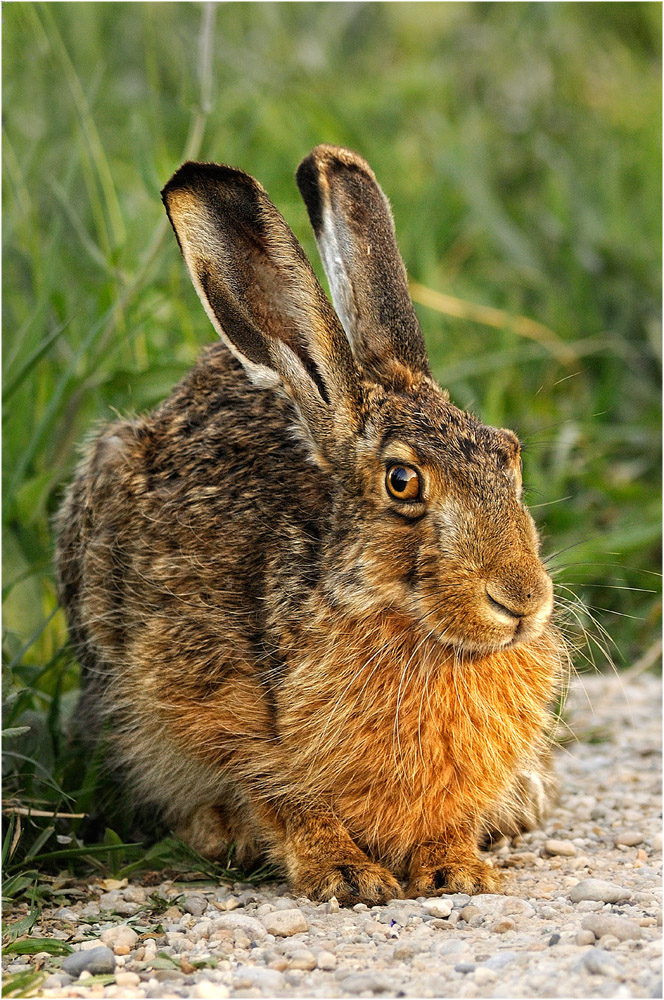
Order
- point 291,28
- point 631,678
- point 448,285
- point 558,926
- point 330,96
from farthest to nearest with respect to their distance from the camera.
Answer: point 291,28 → point 330,96 → point 448,285 → point 631,678 → point 558,926

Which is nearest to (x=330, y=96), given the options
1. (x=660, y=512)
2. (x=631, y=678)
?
(x=660, y=512)

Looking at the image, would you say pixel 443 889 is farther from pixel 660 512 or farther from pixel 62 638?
pixel 660 512

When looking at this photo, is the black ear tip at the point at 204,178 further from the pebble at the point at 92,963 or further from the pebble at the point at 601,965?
the pebble at the point at 601,965

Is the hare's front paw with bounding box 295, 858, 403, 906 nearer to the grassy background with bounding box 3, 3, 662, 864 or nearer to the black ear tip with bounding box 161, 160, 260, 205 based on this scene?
the grassy background with bounding box 3, 3, 662, 864

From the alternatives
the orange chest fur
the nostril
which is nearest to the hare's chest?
the orange chest fur

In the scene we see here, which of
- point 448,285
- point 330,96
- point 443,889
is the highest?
point 330,96

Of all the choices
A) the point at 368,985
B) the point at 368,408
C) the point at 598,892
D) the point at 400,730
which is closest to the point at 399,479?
Answer: the point at 368,408

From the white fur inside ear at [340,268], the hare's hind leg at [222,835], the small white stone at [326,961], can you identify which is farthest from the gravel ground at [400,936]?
the white fur inside ear at [340,268]
